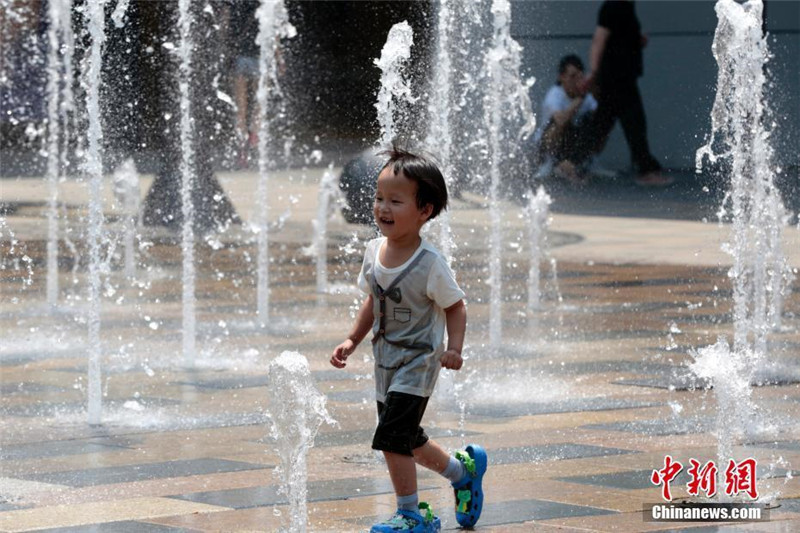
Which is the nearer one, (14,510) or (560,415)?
(14,510)

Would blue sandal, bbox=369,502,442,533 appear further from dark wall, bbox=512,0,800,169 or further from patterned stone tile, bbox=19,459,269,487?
dark wall, bbox=512,0,800,169

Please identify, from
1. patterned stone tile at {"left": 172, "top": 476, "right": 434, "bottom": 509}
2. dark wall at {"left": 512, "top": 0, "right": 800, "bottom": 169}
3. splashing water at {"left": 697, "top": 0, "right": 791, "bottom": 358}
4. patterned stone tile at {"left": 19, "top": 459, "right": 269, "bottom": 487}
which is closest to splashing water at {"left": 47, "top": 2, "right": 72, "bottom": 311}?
dark wall at {"left": 512, "top": 0, "right": 800, "bottom": 169}

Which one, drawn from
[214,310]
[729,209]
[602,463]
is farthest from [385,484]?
[729,209]

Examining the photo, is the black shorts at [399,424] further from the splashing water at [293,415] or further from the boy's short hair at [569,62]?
the boy's short hair at [569,62]

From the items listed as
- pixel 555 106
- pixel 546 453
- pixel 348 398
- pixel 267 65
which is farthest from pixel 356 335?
pixel 267 65

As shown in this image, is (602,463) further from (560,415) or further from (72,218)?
(72,218)

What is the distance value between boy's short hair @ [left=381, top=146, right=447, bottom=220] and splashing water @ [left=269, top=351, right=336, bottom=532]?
1.95 ft

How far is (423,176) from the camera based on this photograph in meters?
4.91

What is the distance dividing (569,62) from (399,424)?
44.1 feet

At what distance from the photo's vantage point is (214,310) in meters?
11.2

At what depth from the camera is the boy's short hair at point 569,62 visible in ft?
58.6

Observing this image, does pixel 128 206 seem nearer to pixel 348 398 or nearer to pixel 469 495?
pixel 348 398

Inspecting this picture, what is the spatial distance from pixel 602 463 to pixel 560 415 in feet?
3.79

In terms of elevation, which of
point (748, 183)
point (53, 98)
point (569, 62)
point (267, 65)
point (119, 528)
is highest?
point (267, 65)
